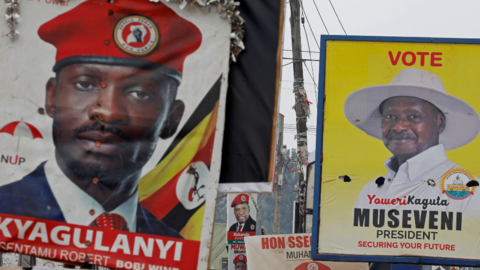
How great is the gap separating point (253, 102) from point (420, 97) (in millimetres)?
3453

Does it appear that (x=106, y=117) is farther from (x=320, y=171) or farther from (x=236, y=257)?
(x=236, y=257)

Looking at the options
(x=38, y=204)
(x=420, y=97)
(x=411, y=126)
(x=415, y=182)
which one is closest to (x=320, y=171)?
(x=415, y=182)

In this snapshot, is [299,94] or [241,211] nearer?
[299,94]

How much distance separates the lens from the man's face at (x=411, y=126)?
24.3 ft

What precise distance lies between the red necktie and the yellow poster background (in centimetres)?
360

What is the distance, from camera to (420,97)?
745cm

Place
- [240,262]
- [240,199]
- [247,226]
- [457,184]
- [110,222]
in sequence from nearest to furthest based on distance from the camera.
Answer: [110,222], [457,184], [240,262], [247,226], [240,199]

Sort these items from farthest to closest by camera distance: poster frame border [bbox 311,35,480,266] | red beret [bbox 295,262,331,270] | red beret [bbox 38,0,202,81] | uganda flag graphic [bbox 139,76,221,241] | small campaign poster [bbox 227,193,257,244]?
1. small campaign poster [bbox 227,193,257,244]
2. red beret [bbox 295,262,331,270]
3. poster frame border [bbox 311,35,480,266]
4. red beret [bbox 38,0,202,81]
5. uganda flag graphic [bbox 139,76,221,241]

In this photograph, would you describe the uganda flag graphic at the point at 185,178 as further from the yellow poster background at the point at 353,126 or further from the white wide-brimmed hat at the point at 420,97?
the white wide-brimmed hat at the point at 420,97

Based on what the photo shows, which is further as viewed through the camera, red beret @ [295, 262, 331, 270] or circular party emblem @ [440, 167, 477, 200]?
red beret @ [295, 262, 331, 270]

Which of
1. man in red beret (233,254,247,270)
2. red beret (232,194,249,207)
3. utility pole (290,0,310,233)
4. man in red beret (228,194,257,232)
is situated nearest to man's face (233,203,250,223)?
man in red beret (228,194,257,232)

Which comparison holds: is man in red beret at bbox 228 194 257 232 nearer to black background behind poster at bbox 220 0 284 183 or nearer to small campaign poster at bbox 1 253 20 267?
small campaign poster at bbox 1 253 20 267

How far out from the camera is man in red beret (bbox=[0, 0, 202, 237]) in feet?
14.8

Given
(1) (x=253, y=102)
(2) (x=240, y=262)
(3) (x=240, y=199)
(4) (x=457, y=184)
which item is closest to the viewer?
(1) (x=253, y=102)
